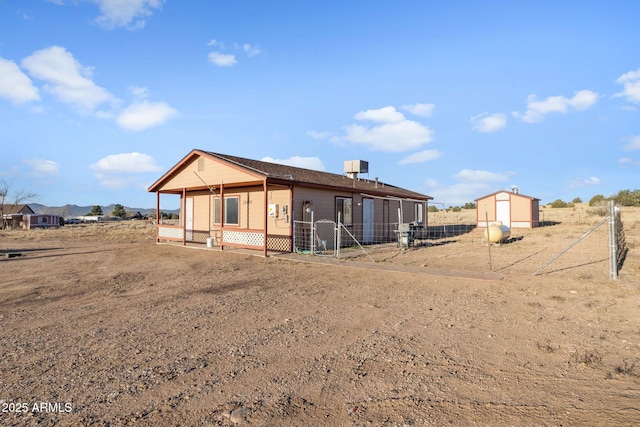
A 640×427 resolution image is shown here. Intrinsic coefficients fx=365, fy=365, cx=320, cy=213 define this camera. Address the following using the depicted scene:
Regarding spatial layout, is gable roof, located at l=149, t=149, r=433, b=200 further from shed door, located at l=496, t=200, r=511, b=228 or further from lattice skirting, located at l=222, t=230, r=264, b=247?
shed door, located at l=496, t=200, r=511, b=228

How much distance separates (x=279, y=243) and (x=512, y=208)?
21.5 m

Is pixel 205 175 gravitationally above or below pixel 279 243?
above

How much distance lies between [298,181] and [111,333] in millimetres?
10229

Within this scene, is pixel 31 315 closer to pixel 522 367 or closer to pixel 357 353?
pixel 357 353

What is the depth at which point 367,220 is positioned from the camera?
776 inches

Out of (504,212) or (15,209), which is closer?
(504,212)

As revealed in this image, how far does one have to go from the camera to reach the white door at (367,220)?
63.5 ft

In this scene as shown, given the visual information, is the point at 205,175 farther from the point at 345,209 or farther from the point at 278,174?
the point at 345,209

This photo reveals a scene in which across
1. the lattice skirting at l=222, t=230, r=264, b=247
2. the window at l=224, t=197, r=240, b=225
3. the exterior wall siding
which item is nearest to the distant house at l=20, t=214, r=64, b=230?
the exterior wall siding

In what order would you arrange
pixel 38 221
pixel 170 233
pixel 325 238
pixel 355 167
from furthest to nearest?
pixel 38 221
pixel 355 167
pixel 170 233
pixel 325 238

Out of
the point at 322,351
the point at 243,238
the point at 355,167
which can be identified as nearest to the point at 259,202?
the point at 243,238

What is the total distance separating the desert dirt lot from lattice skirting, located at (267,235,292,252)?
6.03 metres

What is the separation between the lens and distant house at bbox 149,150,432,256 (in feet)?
51.2

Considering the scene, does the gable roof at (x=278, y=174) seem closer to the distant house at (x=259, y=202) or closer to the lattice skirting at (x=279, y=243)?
the distant house at (x=259, y=202)
